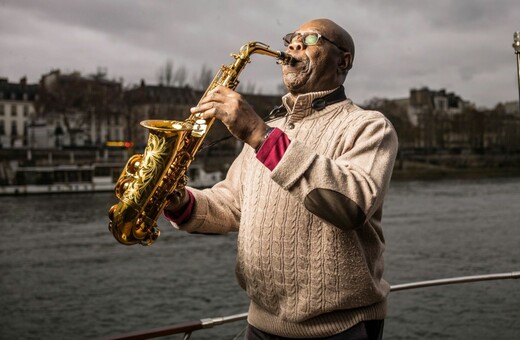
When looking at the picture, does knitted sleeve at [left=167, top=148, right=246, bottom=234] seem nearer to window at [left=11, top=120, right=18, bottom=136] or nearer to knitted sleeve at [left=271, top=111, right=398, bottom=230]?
knitted sleeve at [left=271, top=111, right=398, bottom=230]

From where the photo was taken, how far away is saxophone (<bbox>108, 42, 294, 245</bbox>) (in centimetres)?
251

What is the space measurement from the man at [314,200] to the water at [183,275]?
16316mm

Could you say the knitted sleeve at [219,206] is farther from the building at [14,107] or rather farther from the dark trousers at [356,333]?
the building at [14,107]

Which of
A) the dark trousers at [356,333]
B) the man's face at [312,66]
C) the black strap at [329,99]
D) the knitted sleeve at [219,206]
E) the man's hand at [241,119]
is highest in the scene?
the man's face at [312,66]

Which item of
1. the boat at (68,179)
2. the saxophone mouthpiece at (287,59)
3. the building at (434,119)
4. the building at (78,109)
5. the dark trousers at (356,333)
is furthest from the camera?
the building at (434,119)

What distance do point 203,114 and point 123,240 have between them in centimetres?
76

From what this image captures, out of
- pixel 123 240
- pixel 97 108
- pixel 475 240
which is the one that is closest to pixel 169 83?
pixel 97 108

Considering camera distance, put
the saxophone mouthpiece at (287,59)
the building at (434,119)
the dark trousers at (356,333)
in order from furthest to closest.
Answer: the building at (434,119), the saxophone mouthpiece at (287,59), the dark trousers at (356,333)

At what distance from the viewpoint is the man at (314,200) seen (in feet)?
6.40

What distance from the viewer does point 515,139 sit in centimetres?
8788

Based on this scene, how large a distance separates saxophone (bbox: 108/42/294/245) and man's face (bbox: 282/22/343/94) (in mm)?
169

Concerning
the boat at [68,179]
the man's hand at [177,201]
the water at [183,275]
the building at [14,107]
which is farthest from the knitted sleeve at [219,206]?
the building at [14,107]

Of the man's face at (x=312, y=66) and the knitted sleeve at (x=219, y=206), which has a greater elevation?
the man's face at (x=312, y=66)

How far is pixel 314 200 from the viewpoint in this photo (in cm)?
193
